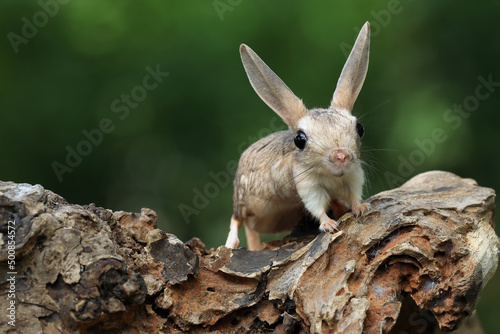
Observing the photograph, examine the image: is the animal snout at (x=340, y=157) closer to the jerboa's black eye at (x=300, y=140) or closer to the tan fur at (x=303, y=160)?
the tan fur at (x=303, y=160)

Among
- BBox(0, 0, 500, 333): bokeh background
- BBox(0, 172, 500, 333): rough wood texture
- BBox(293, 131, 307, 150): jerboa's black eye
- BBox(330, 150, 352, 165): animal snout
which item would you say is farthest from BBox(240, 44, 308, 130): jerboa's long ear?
BBox(0, 0, 500, 333): bokeh background

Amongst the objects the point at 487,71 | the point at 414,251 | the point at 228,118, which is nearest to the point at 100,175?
the point at 228,118

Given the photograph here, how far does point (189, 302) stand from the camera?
122 inches

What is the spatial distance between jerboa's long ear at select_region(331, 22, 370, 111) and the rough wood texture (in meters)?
0.82

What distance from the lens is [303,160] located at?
3.75m

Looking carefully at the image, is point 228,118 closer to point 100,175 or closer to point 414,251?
point 100,175

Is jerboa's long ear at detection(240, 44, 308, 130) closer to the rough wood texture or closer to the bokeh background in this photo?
the rough wood texture

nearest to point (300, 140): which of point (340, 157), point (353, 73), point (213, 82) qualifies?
point (340, 157)

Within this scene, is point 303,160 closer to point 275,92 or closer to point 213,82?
point 275,92

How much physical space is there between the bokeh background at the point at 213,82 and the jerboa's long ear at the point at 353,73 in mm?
1636

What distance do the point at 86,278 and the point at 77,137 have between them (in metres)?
3.42

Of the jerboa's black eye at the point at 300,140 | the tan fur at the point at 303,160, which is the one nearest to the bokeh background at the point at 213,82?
the tan fur at the point at 303,160

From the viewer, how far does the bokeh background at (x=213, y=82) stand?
5660 mm

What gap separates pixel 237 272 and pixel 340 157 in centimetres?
96
